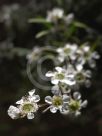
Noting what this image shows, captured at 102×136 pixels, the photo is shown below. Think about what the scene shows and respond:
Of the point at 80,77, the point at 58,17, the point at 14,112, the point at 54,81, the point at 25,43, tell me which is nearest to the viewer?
the point at 14,112

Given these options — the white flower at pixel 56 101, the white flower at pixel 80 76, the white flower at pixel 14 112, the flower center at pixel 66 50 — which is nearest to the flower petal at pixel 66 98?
the white flower at pixel 56 101

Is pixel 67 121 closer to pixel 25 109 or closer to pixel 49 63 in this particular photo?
pixel 49 63

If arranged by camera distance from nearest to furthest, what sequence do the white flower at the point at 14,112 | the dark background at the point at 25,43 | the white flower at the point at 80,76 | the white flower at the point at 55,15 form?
the white flower at the point at 14,112
the white flower at the point at 80,76
the white flower at the point at 55,15
the dark background at the point at 25,43

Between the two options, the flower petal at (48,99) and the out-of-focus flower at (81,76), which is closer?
the flower petal at (48,99)

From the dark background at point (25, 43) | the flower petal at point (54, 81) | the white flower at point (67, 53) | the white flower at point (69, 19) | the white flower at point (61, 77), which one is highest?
the dark background at point (25, 43)

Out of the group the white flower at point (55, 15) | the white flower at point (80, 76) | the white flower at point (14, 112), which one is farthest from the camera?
the white flower at point (55, 15)

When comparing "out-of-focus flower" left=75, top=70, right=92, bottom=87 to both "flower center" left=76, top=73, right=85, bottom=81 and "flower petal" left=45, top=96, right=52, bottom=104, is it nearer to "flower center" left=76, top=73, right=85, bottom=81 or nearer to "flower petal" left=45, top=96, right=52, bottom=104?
"flower center" left=76, top=73, right=85, bottom=81

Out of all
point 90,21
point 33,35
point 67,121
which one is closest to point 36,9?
point 33,35

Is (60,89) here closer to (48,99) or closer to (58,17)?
(48,99)

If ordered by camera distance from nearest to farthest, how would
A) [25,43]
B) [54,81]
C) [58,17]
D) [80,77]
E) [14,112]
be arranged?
[14,112], [54,81], [80,77], [58,17], [25,43]

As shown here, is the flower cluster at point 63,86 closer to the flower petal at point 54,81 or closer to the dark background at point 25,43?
the flower petal at point 54,81

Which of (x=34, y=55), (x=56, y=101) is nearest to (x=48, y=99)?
(x=56, y=101)
